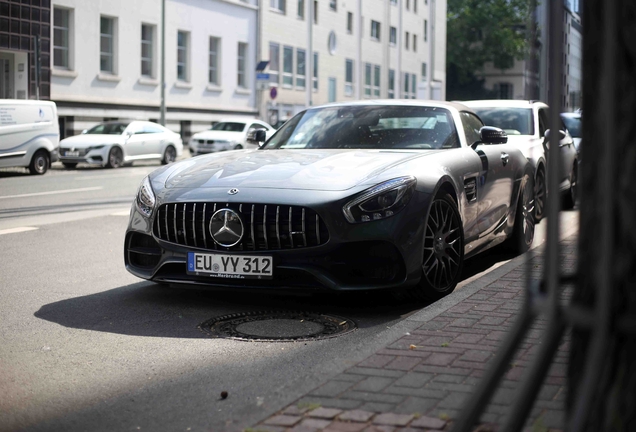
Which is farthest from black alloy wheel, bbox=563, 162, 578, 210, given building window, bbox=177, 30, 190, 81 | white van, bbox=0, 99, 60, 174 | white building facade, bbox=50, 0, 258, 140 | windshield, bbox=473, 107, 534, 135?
building window, bbox=177, 30, 190, 81

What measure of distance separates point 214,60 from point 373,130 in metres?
37.8

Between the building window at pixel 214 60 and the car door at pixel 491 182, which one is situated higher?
the building window at pixel 214 60

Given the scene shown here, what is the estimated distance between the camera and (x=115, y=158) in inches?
1046

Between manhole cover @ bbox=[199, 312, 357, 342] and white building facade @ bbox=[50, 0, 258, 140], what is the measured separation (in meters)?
29.7

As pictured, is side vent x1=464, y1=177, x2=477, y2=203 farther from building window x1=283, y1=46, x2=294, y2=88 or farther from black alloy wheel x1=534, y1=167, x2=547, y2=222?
building window x1=283, y1=46, x2=294, y2=88

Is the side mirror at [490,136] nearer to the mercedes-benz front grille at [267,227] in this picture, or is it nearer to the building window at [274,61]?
the mercedes-benz front grille at [267,227]

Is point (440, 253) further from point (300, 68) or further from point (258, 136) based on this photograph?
point (300, 68)

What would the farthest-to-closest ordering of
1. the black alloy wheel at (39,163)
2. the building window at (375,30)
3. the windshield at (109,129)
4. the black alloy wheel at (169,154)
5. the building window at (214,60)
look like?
the building window at (375,30), the building window at (214,60), the black alloy wheel at (169,154), the windshield at (109,129), the black alloy wheel at (39,163)

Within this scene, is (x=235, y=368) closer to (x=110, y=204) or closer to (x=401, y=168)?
(x=401, y=168)

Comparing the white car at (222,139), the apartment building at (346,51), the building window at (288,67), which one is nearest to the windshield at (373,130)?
the white car at (222,139)

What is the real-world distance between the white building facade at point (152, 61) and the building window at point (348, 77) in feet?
39.2

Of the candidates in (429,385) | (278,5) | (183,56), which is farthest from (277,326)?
(278,5)

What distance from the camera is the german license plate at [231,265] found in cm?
589

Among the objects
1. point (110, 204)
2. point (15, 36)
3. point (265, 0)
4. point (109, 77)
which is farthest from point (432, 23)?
point (110, 204)
